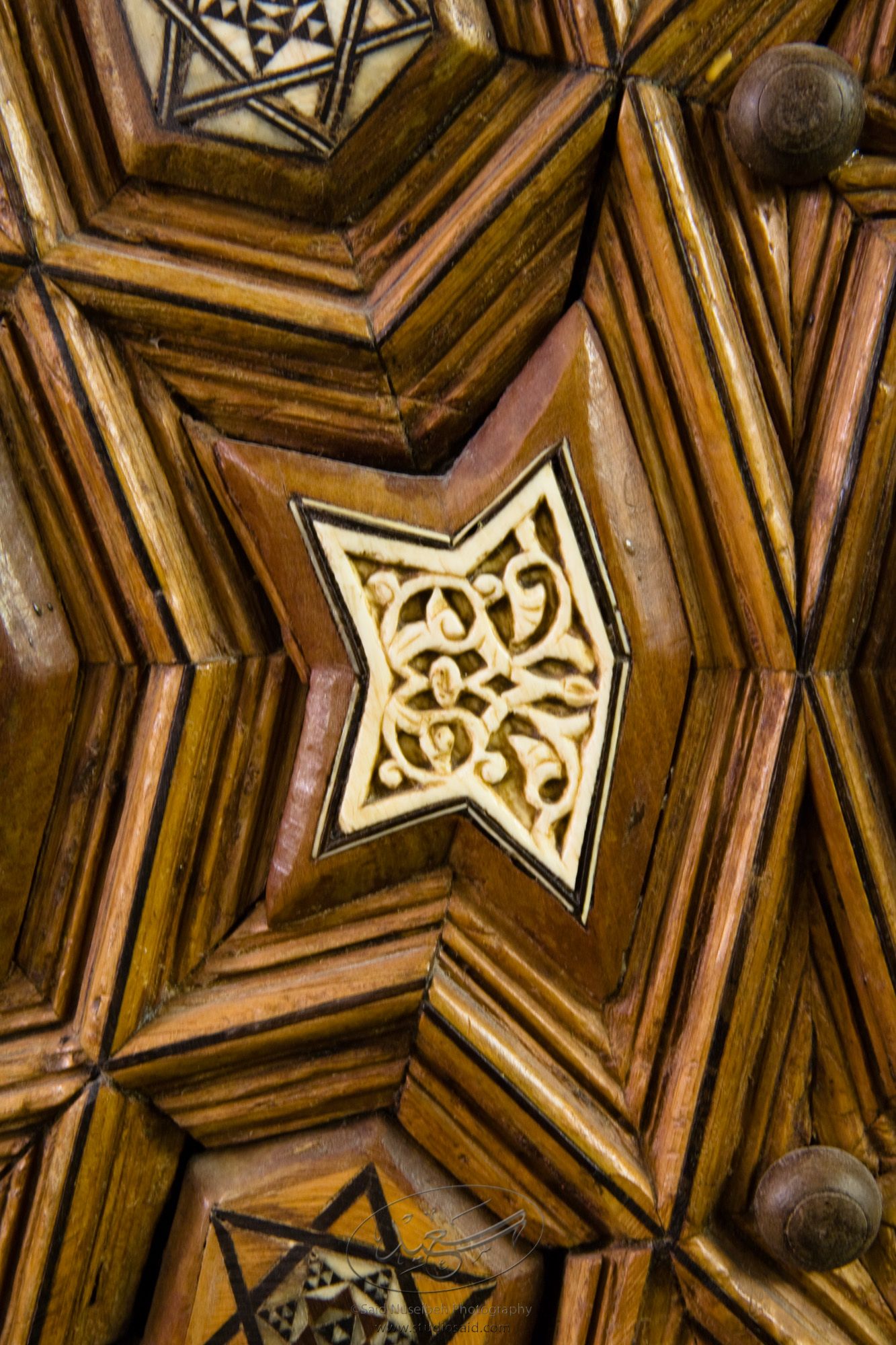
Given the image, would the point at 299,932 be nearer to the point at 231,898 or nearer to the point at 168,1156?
the point at 231,898

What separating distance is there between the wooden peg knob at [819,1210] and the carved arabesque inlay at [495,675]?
1.01ft

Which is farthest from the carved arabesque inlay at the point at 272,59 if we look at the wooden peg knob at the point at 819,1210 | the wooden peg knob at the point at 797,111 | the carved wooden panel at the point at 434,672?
the wooden peg knob at the point at 819,1210

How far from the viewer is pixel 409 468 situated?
1008 millimetres

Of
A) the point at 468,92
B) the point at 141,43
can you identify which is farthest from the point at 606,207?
the point at 141,43

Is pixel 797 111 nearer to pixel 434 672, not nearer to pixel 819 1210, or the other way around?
pixel 434 672

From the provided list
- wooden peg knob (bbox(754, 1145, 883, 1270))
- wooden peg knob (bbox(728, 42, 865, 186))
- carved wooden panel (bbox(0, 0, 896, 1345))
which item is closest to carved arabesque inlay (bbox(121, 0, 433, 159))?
carved wooden panel (bbox(0, 0, 896, 1345))

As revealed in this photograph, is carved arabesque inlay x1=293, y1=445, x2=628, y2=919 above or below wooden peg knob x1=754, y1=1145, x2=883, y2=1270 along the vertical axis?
above

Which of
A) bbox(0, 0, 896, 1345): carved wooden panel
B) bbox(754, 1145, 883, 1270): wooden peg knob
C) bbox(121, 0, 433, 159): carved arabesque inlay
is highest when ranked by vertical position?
bbox(121, 0, 433, 159): carved arabesque inlay

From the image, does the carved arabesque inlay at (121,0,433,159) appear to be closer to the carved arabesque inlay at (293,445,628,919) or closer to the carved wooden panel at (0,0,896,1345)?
the carved wooden panel at (0,0,896,1345)

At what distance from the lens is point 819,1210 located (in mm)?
913

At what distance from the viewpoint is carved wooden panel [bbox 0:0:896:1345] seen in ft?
3.04

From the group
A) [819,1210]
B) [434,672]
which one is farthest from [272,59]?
[819,1210]

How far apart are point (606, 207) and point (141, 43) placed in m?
0.44

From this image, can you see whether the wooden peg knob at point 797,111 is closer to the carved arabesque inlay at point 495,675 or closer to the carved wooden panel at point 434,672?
the carved wooden panel at point 434,672
